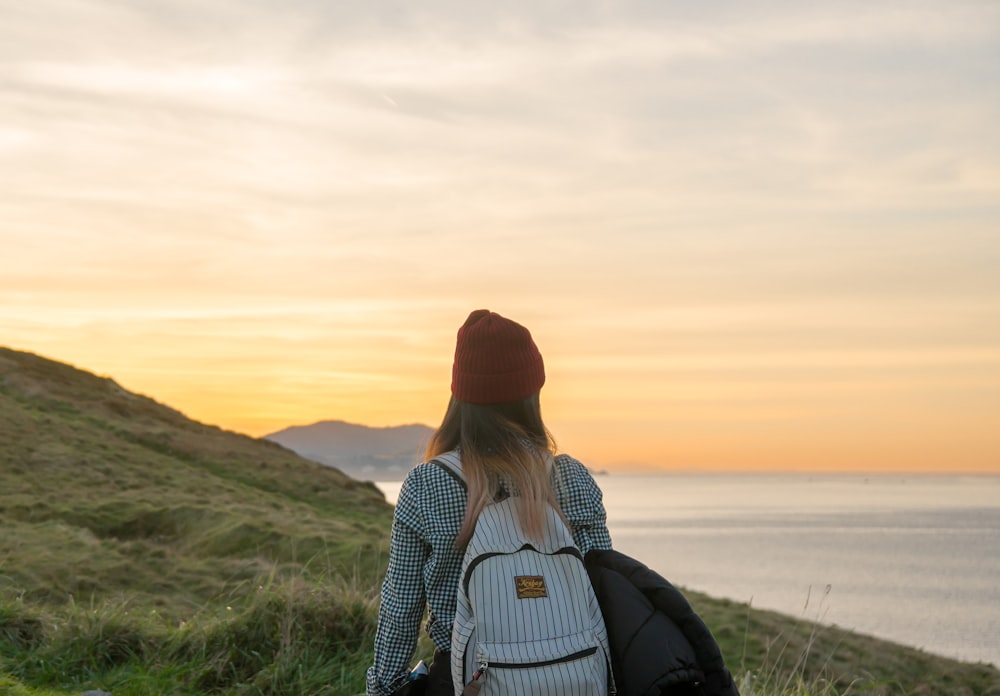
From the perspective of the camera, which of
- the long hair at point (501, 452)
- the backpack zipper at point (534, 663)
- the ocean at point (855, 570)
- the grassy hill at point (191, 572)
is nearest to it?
the backpack zipper at point (534, 663)

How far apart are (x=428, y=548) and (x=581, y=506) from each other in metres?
0.56

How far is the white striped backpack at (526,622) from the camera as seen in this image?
2988 millimetres

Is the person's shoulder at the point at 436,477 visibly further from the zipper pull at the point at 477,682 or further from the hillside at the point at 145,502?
the hillside at the point at 145,502

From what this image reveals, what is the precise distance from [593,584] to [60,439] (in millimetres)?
27612

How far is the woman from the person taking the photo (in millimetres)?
3346

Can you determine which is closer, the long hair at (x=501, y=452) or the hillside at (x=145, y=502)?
the long hair at (x=501, y=452)

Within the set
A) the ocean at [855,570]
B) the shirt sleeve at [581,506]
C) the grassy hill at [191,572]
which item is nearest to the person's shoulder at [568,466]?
the shirt sleeve at [581,506]

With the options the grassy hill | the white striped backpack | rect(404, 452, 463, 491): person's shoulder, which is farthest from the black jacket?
the grassy hill

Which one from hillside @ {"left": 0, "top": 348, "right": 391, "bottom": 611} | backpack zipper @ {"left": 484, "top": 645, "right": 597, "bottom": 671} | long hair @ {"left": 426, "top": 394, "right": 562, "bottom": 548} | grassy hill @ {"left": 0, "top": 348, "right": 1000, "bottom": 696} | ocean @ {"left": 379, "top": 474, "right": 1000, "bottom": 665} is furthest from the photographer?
ocean @ {"left": 379, "top": 474, "right": 1000, "bottom": 665}

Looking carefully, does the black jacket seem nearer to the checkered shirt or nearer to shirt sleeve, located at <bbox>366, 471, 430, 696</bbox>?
the checkered shirt

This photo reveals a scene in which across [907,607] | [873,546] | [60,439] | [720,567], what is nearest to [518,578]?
[60,439]

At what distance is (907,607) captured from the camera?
253 ft

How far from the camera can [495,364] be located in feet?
11.3

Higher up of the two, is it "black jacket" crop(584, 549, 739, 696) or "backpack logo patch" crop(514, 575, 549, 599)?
"backpack logo patch" crop(514, 575, 549, 599)
